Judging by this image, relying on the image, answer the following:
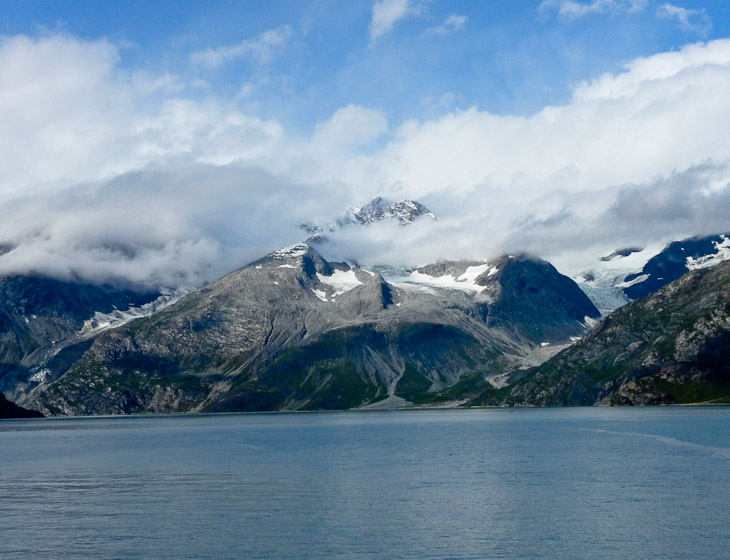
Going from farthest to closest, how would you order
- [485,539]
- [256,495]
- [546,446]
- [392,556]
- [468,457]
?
[546,446] → [468,457] → [256,495] → [485,539] → [392,556]

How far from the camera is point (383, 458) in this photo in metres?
161

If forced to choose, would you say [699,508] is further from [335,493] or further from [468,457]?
[468,457]

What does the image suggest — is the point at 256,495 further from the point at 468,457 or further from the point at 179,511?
the point at 468,457

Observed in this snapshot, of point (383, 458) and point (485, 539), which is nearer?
point (485, 539)

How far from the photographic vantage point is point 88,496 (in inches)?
4417

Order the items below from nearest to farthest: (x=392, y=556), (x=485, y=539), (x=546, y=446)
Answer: (x=392, y=556), (x=485, y=539), (x=546, y=446)

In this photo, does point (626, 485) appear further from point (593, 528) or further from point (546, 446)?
point (546, 446)

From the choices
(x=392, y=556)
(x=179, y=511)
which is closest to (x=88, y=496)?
(x=179, y=511)

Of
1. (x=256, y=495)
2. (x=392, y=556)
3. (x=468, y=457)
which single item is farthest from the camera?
(x=468, y=457)

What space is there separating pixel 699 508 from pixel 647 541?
19.2 meters

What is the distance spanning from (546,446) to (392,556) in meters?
113

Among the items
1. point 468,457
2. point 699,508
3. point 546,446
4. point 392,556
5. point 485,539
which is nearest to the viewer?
point 392,556

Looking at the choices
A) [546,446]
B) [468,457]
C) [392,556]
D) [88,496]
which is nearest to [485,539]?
[392,556]

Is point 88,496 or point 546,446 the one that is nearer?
point 88,496
